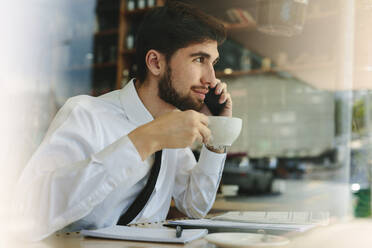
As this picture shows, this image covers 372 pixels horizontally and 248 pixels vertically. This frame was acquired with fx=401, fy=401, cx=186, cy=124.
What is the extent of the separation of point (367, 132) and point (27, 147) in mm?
1688

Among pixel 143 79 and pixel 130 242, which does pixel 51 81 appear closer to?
pixel 143 79

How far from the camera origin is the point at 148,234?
0.72 m

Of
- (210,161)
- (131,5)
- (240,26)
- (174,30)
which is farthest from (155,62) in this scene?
(131,5)

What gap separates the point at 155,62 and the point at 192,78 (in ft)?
0.53

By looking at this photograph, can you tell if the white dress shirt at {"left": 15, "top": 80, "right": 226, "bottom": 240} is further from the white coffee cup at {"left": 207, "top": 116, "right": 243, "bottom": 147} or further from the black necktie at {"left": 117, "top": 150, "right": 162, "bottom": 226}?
the white coffee cup at {"left": 207, "top": 116, "right": 243, "bottom": 147}

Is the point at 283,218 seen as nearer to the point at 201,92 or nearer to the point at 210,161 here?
the point at 210,161

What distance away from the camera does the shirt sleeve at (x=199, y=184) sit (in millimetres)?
1269

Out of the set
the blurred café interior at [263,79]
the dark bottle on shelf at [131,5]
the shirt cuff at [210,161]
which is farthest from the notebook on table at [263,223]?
the dark bottle on shelf at [131,5]

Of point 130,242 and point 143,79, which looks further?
point 143,79

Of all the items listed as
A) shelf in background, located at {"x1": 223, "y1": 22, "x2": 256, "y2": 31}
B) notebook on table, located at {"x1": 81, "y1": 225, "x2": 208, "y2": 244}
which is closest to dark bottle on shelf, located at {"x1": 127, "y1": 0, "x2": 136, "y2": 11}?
shelf in background, located at {"x1": 223, "y1": 22, "x2": 256, "y2": 31}

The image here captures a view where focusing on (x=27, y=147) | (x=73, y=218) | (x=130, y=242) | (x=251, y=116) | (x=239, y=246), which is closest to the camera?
(x=239, y=246)

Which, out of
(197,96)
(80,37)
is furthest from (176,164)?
(80,37)

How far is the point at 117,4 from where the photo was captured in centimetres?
368

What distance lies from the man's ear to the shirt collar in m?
0.16
